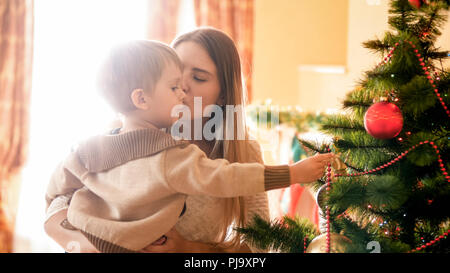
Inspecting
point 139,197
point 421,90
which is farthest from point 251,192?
point 421,90

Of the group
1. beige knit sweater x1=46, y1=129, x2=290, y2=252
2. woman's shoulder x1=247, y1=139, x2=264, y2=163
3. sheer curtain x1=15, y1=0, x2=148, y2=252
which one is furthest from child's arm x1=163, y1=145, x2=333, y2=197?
sheer curtain x1=15, y1=0, x2=148, y2=252

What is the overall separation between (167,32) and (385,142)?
2.76 metres

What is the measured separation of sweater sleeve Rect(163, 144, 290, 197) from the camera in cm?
78

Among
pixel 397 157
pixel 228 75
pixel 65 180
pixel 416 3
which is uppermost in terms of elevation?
pixel 416 3

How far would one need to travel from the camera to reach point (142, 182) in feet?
2.65

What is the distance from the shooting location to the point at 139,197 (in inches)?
32.0

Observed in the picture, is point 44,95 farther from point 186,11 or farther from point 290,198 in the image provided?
point 290,198

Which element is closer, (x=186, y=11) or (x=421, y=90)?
(x=421, y=90)

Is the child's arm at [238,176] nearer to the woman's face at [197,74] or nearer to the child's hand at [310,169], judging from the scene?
the child's hand at [310,169]

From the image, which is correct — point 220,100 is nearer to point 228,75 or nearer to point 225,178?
point 228,75

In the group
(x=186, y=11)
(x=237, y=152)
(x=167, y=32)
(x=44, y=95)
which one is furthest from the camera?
(x=186, y=11)

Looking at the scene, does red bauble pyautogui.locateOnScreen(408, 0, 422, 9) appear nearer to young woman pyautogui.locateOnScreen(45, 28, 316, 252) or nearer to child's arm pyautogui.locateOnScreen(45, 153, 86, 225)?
young woman pyautogui.locateOnScreen(45, 28, 316, 252)

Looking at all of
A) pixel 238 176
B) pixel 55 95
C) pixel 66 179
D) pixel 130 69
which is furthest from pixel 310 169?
pixel 55 95

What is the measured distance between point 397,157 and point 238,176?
0.29m
